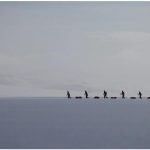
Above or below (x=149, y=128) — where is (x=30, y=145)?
below

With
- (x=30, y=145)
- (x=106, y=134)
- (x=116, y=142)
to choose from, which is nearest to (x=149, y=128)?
(x=106, y=134)

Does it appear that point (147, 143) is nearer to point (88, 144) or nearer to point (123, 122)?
point (88, 144)

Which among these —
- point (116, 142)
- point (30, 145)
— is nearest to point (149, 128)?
point (116, 142)

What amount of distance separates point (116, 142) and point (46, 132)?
10.5 meters

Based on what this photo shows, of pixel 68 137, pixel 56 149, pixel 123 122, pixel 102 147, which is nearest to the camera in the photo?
pixel 56 149

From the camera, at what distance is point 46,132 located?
50.0 meters

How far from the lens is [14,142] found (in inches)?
1673

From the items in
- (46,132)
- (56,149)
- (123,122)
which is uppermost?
(123,122)

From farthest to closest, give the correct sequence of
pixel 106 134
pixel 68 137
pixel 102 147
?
pixel 106 134 → pixel 68 137 → pixel 102 147

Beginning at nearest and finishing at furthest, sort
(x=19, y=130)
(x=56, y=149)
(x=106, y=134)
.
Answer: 1. (x=56, y=149)
2. (x=106, y=134)
3. (x=19, y=130)

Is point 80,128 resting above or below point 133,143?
above

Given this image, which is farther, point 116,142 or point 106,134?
point 106,134

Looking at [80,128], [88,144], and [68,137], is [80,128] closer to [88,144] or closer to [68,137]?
[68,137]

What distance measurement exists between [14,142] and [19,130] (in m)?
11.1
